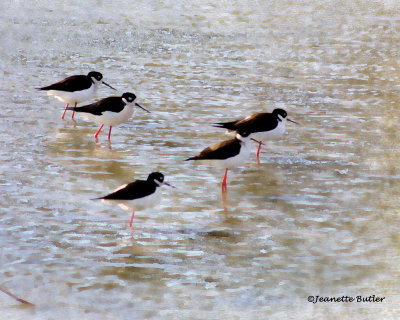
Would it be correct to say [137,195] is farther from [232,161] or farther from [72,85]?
[72,85]

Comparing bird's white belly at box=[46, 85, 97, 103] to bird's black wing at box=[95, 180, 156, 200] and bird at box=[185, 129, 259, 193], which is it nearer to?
bird at box=[185, 129, 259, 193]

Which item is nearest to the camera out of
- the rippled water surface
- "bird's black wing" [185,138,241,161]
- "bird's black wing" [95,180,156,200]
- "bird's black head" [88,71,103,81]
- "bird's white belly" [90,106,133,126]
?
the rippled water surface

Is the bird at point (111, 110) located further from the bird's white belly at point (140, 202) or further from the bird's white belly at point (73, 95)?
the bird's white belly at point (140, 202)

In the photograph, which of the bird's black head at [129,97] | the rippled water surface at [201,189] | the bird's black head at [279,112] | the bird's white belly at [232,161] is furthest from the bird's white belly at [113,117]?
the bird's white belly at [232,161]

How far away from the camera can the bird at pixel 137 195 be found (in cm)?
830

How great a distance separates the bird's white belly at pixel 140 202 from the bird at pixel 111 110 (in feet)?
13.5

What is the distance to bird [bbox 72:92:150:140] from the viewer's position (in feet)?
40.7

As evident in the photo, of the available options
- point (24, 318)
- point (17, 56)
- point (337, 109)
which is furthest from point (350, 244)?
point (17, 56)

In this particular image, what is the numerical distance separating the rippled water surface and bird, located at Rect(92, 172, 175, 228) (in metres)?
0.30

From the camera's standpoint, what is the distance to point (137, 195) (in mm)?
8312

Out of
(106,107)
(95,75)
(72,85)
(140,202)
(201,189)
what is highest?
(95,75)

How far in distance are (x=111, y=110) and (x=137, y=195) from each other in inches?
170

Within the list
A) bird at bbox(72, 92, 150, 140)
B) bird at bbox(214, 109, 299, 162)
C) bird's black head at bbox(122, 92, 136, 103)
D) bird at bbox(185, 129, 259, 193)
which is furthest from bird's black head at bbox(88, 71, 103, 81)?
bird at bbox(185, 129, 259, 193)

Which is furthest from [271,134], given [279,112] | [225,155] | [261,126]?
[225,155]
